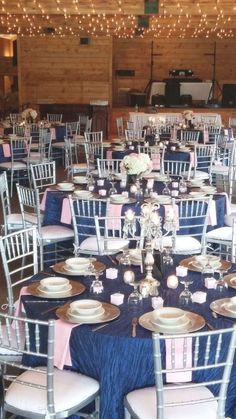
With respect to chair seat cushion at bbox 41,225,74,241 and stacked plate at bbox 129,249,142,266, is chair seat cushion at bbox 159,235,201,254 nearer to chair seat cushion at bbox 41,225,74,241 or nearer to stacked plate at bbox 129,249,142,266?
chair seat cushion at bbox 41,225,74,241

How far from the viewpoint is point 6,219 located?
5.61 metres

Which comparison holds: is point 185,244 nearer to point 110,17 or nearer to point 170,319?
point 170,319

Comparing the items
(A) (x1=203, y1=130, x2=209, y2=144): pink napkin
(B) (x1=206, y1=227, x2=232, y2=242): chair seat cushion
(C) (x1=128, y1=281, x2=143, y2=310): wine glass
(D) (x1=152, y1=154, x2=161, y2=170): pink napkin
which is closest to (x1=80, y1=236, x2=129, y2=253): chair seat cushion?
(B) (x1=206, y1=227, x2=232, y2=242): chair seat cushion

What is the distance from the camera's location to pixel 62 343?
2748 millimetres

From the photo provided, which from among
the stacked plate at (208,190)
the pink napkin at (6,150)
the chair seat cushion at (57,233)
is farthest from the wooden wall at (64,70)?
the chair seat cushion at (57,233)

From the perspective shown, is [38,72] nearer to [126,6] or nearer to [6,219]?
[126,6]

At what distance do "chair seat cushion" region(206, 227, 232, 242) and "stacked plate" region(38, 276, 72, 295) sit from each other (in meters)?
2.24

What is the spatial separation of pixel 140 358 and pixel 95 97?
48.9 ft

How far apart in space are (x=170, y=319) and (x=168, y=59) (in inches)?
691

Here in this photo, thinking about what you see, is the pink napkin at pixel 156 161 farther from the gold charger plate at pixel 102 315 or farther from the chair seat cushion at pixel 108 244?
the gold charger plate at pixel 102 315

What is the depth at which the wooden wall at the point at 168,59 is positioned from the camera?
1914 cm

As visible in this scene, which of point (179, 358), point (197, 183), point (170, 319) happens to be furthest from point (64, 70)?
point (179, 358)

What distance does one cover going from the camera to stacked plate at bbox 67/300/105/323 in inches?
108

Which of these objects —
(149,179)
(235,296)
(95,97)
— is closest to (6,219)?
(149,179)
